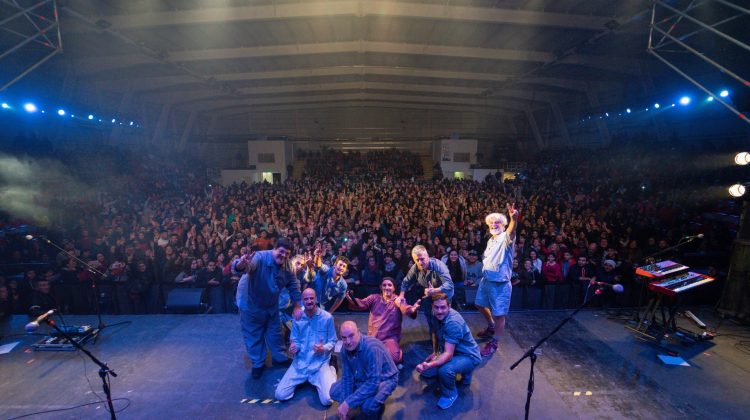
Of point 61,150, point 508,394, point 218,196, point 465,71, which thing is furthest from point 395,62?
point 61,150

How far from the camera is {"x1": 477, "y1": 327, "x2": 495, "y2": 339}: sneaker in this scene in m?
4.50

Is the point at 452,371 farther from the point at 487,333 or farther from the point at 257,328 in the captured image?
the point at 257,328

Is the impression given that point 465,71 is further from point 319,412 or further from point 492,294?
point 319,412

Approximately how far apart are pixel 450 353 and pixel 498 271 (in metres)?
1.28

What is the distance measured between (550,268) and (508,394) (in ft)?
11.0

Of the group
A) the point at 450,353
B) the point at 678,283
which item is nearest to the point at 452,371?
the point at 450,353

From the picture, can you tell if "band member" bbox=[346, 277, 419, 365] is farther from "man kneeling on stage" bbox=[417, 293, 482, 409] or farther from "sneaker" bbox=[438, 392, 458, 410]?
"sneaker" bbox=[438, 392, 458, 410]

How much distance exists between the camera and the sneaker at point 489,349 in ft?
13.9

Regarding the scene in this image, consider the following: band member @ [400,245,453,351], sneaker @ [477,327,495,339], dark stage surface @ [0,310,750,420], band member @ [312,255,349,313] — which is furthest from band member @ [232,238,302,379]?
sneaker @ [477,327,495,339]

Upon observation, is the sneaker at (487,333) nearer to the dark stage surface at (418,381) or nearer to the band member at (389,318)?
the dark stage surface at (418,381)

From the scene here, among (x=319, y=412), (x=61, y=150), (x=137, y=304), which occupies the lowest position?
(x=319, y=412)

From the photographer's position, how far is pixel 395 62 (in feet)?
46.7

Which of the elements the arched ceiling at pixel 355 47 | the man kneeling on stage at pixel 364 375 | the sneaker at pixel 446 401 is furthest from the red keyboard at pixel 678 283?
the arched ceiling at pixel 355 47

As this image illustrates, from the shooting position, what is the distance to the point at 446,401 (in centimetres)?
335
